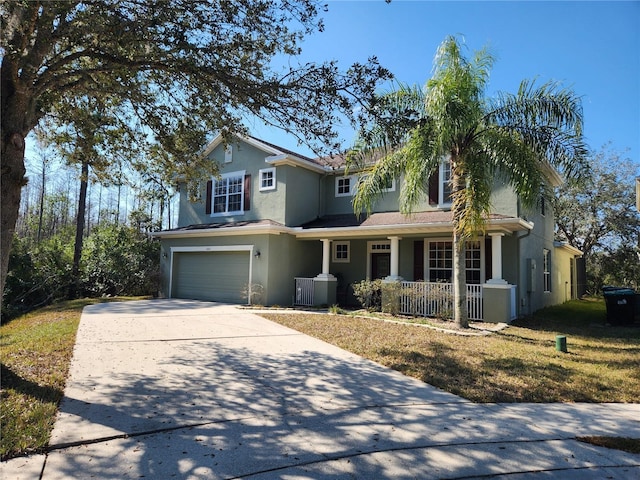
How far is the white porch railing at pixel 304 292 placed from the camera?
1535 cm

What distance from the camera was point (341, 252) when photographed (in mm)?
16594

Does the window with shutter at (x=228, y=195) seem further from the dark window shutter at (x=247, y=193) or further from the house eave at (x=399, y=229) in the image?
the house eave at (x=399, y=229)

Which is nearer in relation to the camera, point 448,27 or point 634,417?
point 634,417

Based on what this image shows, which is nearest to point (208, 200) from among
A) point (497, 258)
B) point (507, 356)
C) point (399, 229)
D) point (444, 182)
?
point (399, 229)

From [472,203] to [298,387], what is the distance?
6.53 meters

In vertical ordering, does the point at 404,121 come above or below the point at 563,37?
below

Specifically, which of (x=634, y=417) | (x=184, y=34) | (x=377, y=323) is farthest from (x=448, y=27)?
(x=634, y=417)

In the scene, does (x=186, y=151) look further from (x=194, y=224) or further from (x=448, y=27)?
(x=194, y=224)

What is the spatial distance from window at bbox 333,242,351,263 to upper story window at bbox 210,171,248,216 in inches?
169

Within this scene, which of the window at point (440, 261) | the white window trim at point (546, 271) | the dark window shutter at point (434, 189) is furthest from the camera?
the white window trim at point (546, 271)

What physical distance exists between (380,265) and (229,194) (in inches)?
286

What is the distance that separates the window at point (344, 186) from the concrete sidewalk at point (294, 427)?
35.7 feet

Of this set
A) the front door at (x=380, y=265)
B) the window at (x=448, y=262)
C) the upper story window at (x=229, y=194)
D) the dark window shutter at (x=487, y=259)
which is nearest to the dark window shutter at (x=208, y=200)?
the upper story window at (x=229, y=194)

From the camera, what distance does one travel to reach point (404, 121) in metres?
6.71
